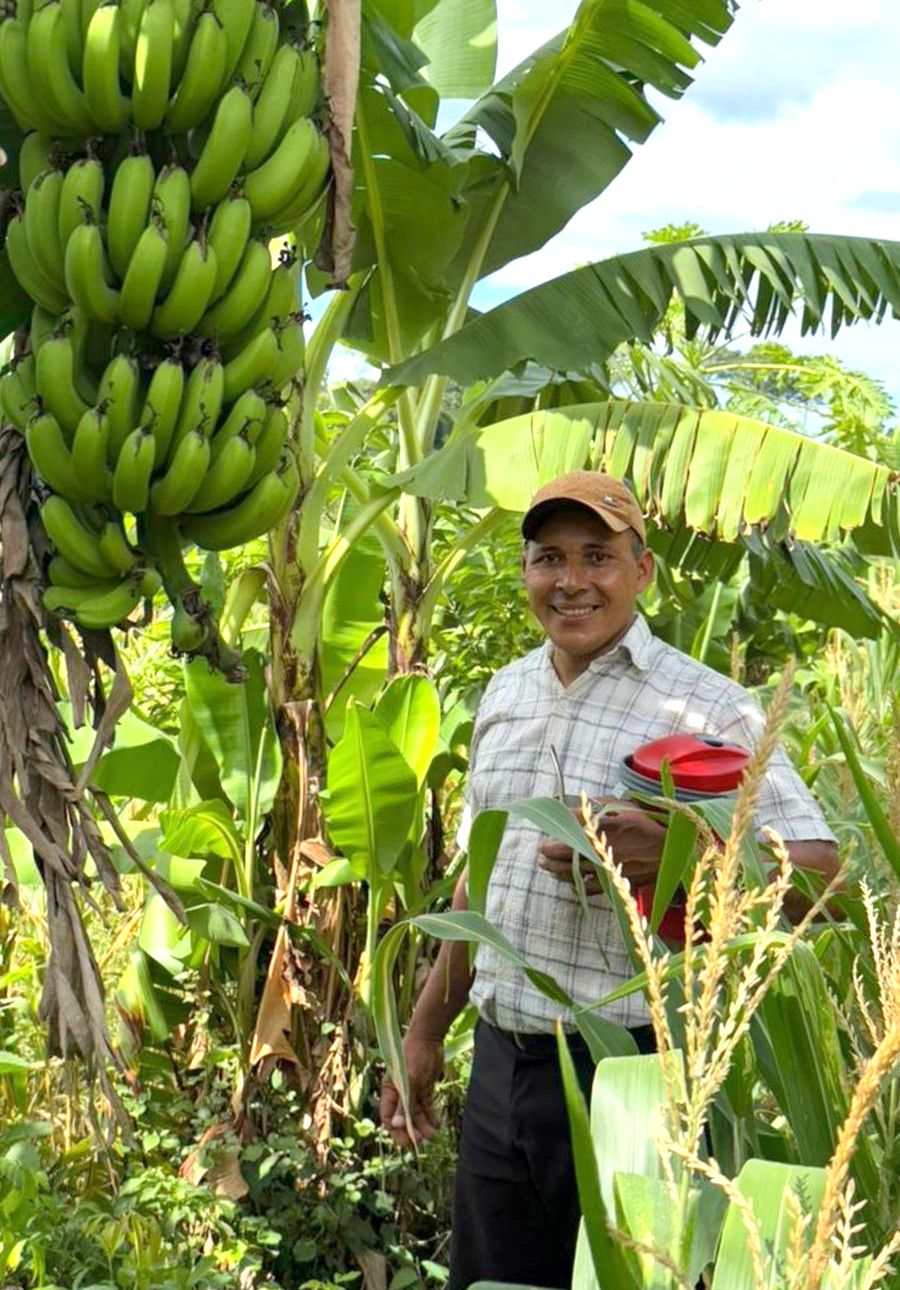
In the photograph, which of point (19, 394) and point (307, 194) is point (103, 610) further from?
point (307, 194)

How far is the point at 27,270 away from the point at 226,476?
0.38 meters

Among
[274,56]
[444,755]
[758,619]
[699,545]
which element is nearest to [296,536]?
[444,755]

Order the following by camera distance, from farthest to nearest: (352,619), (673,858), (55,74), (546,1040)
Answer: (352,619)
(546,1040)
(55,74)
(673,858)

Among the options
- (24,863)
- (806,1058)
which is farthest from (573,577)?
(24,863)

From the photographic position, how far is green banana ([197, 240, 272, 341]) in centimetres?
196

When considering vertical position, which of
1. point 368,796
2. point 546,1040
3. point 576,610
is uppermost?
point 576,610

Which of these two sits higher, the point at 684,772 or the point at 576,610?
the point at 576,610

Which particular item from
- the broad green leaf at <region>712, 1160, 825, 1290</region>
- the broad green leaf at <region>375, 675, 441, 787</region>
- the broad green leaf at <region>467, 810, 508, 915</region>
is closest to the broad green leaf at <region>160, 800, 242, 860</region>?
the broad green leaf at <region>375, 675, 441, 787</region>

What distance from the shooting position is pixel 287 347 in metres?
2.02

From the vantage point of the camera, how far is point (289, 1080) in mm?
3336

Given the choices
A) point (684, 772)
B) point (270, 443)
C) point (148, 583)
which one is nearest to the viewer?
point (684, 772)

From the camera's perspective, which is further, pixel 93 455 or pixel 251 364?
pixel 251 364

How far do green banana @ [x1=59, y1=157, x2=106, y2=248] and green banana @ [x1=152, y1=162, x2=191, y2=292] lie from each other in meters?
0.07

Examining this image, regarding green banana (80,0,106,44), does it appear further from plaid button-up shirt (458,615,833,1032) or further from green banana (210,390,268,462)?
plaid button-up shirt (458,615,833,1032)
